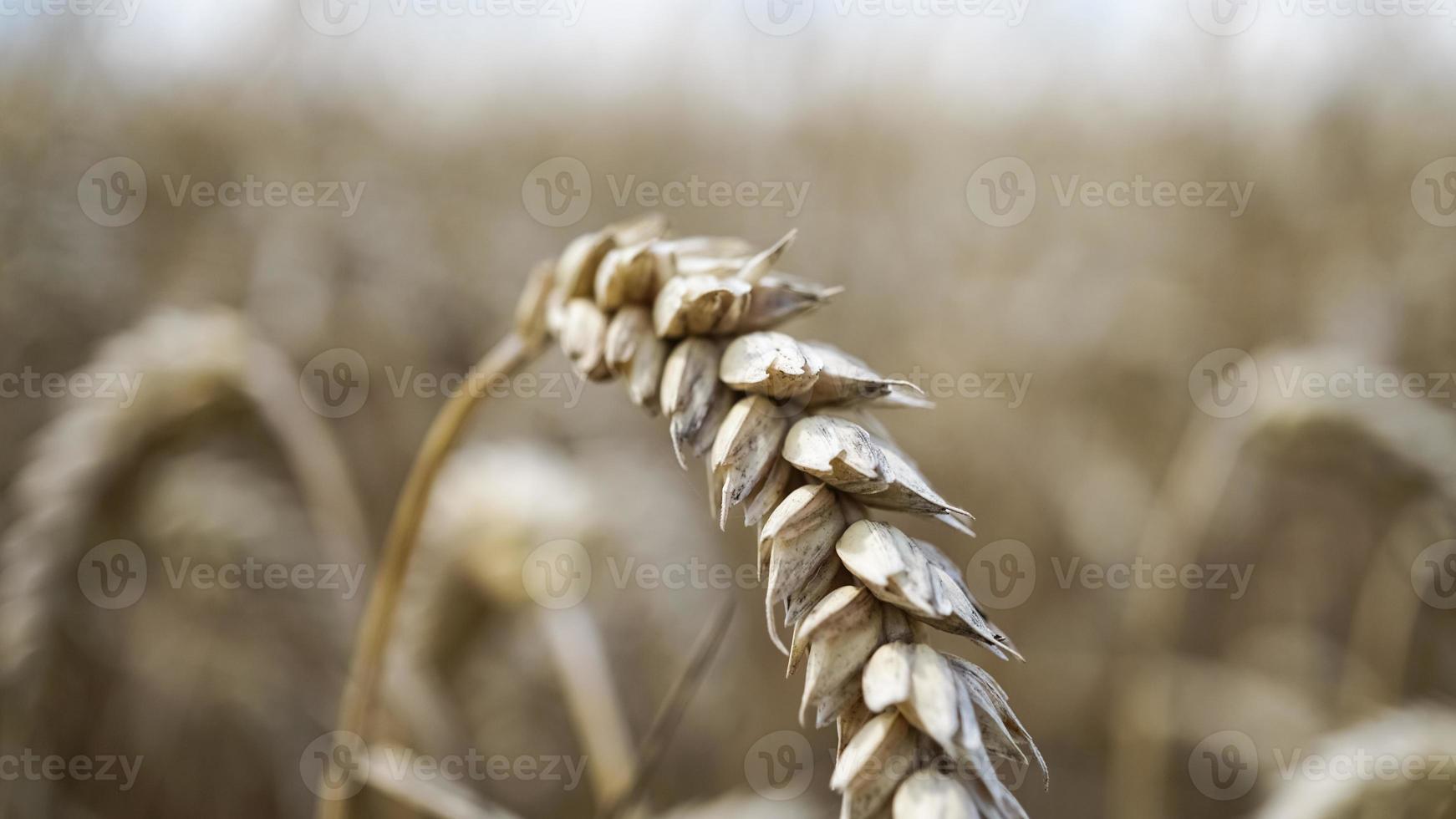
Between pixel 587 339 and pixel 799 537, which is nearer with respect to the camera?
pixel 799 537

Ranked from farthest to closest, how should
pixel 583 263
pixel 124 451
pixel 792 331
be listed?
pixel 792 331, pixel 124 451, pixel 583 263

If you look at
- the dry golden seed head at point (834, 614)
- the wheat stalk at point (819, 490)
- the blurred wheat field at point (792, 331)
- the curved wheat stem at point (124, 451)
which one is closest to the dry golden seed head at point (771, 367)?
the wheat stalk at point (819, 490)

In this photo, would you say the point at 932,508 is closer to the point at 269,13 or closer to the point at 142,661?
the point at 142,661

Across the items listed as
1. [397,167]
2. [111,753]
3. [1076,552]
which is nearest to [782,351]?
[111,753]

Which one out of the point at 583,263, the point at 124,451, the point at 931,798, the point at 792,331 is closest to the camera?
the point at 931,798

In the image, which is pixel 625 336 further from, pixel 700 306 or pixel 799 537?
pixel 799 537

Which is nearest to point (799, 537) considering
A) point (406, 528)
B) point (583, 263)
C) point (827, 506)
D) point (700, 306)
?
point (827, 506)

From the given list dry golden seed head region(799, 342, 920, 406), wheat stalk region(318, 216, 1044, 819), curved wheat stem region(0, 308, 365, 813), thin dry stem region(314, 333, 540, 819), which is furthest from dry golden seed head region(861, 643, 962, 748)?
curved wheat stem region(0, 308, 365, 813)

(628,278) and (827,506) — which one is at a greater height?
(628,278)

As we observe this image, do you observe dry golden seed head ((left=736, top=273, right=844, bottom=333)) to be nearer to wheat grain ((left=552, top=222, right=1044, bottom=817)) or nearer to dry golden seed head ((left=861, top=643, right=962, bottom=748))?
wheat grain ((left=552, top=222, right=1044, bottom=817))
